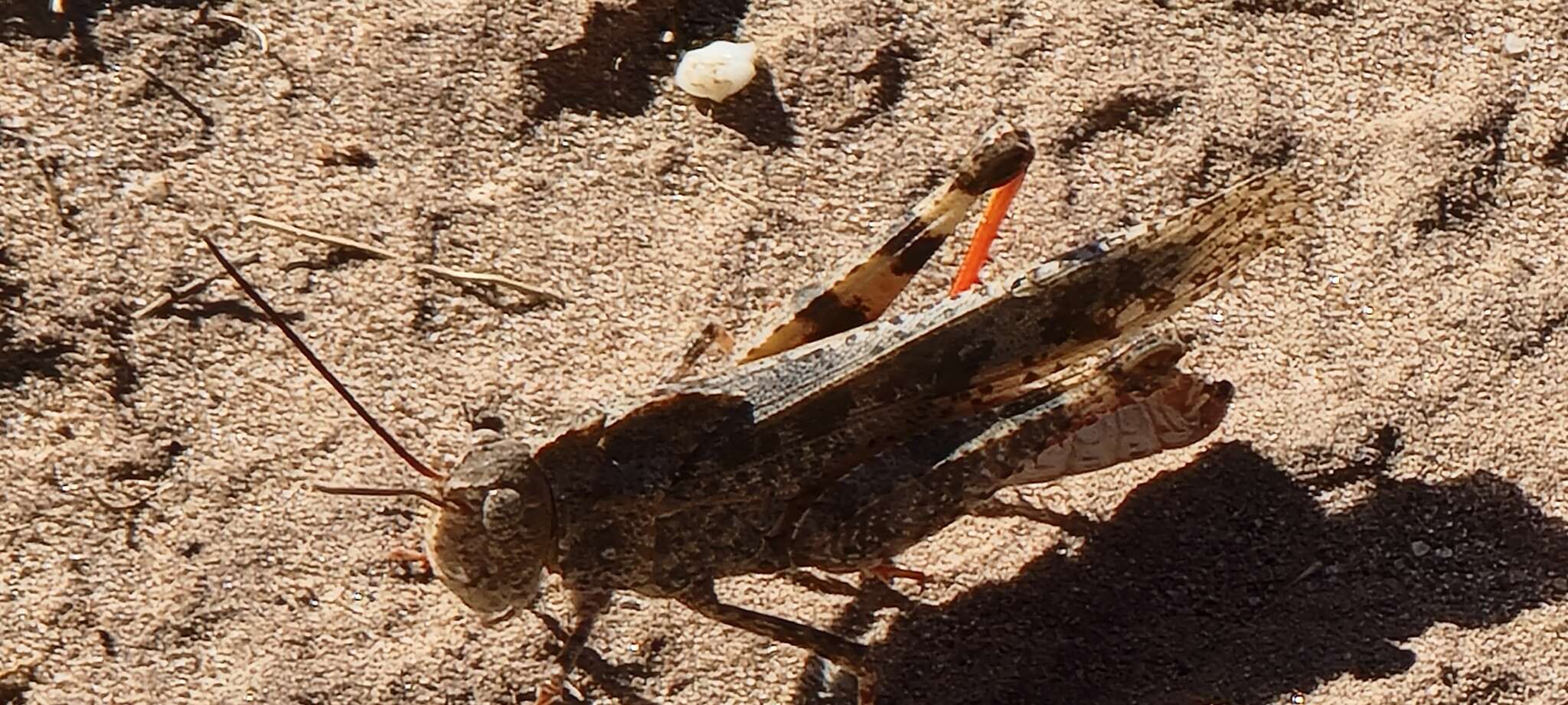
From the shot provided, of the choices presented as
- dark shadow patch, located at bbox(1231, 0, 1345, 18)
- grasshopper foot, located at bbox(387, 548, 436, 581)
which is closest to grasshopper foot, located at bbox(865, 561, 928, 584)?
grasshopper foot, located at bbox(387, 548, 436, 581)

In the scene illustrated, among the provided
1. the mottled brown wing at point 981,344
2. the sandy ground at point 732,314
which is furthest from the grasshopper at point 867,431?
the sandy ground at point 732,314

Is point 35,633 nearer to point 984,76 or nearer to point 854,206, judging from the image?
point 854,206

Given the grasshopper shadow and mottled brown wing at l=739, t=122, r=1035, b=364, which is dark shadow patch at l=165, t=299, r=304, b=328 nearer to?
mottled brown wing at l=739, t=122, r=1035, b=364

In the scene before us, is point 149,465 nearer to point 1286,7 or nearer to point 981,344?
point 981,344

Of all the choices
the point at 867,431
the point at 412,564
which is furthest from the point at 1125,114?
the point at 412,564

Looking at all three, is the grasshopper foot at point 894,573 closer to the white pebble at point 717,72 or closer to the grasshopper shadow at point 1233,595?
the grasshopper shadow at point 1233,595
